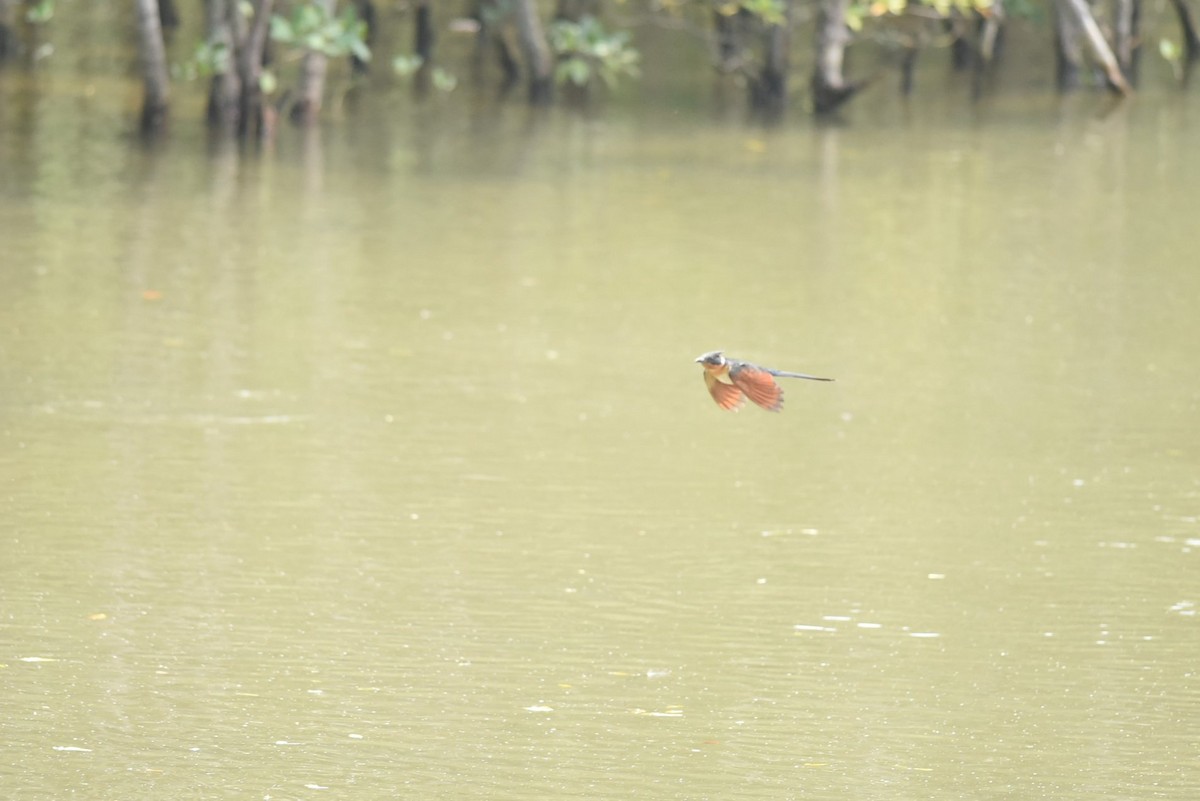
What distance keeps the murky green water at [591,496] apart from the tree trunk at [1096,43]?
5164 mm

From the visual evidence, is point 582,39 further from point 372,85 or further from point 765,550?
point 765,550

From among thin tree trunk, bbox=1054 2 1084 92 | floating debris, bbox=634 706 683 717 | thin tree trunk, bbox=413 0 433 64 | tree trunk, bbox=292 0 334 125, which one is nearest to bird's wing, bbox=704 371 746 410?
floating debris, bbox=634 706 683 717

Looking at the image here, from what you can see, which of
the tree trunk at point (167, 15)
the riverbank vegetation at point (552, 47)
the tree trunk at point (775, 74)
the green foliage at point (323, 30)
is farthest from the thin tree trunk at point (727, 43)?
the tree trunk at point (167, 15)

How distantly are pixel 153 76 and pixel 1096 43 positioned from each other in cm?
815

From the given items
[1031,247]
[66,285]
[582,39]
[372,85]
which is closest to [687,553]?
[66,285]

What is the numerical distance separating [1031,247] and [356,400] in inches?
193

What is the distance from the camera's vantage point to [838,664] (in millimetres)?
6285

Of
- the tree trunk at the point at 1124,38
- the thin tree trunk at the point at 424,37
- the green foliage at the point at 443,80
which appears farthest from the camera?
the thin tree trunk at the point at 424,37

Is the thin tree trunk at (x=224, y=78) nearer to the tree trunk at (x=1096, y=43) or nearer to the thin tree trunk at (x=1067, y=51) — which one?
the tree trunk at (x=1096, y=43)

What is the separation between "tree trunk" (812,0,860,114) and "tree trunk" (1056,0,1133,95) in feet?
6.60

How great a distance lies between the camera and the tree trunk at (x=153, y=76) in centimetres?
1586

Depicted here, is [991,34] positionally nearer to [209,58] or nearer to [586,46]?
[586,46]

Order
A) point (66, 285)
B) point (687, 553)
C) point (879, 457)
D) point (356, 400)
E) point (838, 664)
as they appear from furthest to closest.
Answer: point (66, 285)
point (356, 400)
point (879, 457)
point (687, 553)
point (838, 664)

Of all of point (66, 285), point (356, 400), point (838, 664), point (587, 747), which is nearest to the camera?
point (587, 747)
